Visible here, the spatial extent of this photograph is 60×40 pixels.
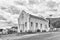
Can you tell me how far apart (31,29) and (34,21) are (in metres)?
4.04

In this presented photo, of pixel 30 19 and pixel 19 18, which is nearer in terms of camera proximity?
pixel 30 19

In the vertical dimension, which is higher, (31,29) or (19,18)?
(19,18)

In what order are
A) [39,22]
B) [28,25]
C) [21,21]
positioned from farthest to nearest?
[39,22] → [21,21] → [28,25]

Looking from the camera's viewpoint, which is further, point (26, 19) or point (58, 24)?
point (58, 24)

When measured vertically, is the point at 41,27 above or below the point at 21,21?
below

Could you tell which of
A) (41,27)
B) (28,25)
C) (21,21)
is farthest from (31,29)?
(41,27)

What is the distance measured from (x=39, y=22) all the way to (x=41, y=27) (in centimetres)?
281

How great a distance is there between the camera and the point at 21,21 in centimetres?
3597

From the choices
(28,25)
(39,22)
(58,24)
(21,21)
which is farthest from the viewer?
(58,24)

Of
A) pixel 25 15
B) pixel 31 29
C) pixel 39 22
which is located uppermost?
pixel 25 15

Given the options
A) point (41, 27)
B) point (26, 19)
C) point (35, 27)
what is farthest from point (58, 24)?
point (26, 19)

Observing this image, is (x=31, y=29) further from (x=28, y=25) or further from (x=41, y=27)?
(x=41, y=27)

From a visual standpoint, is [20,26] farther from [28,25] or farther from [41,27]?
[41,27]

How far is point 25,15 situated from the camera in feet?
114
